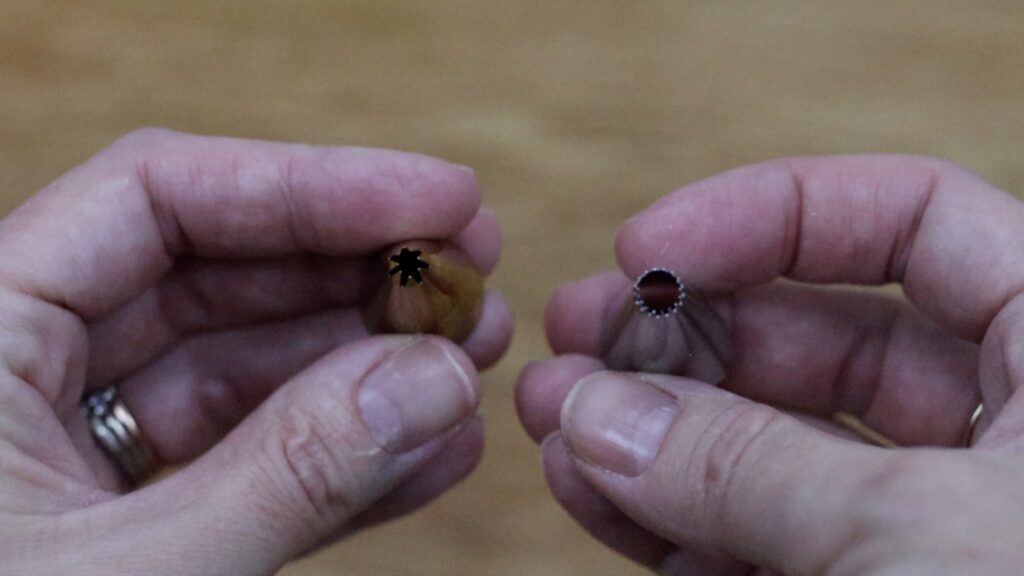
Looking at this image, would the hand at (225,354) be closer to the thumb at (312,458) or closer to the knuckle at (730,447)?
the thumb at (312,458)

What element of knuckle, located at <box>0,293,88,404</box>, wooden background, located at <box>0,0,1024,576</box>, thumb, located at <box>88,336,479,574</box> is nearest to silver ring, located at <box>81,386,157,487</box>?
knuckle, located at <box>0,293,88,404</box>

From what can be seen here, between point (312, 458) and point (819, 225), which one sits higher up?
point (819, 225)

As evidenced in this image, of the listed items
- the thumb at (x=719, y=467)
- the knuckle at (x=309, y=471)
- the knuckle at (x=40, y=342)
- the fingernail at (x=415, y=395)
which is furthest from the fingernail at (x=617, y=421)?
the knuckle at (x=40, y=342)

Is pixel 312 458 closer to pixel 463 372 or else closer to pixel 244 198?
pixel 463 372

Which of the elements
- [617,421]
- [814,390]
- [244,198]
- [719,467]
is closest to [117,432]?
[244,198]

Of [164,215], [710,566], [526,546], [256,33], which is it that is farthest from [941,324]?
[256,33]

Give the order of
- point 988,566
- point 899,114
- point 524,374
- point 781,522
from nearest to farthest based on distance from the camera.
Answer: point 988,566, point 781,522, point 524,374, point 899,114

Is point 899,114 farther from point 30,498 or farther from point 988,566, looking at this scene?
point 30,498
